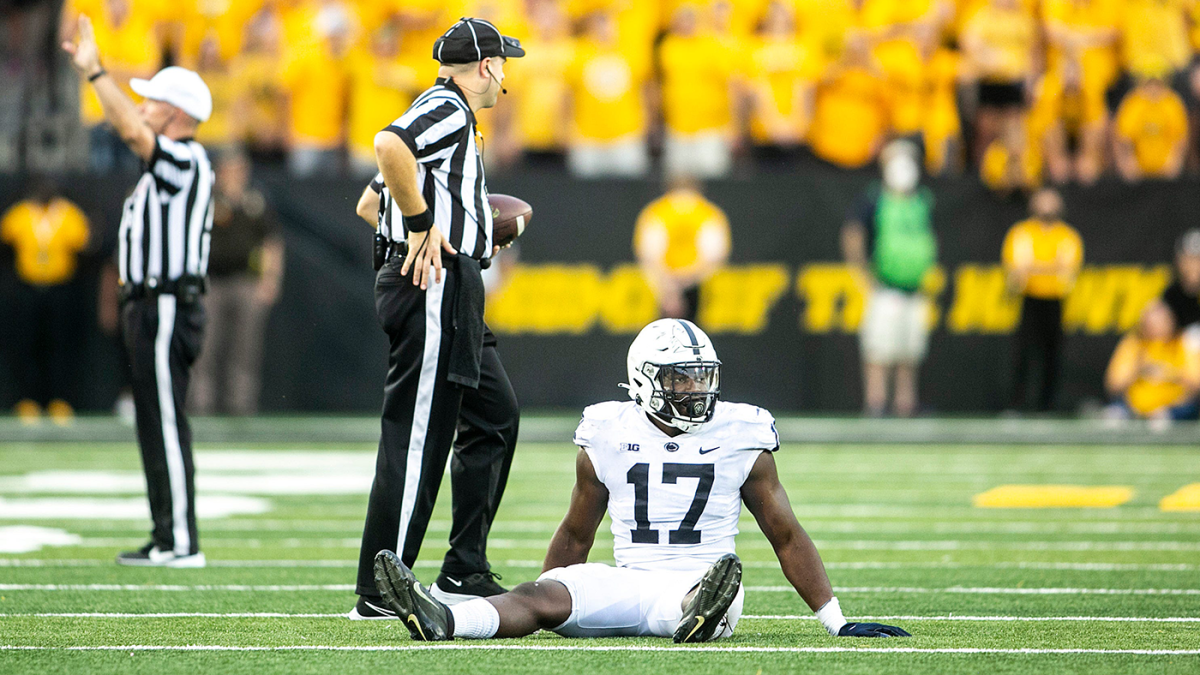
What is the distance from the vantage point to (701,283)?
45.2 ft

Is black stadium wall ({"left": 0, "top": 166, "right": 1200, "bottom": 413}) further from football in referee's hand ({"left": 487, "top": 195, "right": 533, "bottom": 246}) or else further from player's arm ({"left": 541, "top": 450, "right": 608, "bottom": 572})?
player's arm ({"left": 541, "top": 450, "right": 608, "bottom": 572})

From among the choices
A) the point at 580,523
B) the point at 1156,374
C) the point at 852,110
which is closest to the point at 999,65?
the point at 852,110

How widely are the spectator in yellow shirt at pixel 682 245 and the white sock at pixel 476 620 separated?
9.06m

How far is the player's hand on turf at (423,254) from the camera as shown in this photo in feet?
16.0

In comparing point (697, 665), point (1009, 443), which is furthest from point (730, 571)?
point (1009, 443)

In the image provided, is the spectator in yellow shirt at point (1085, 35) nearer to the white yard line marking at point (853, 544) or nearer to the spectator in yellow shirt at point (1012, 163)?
the spectator in yellow shirt at point (1012, 163)

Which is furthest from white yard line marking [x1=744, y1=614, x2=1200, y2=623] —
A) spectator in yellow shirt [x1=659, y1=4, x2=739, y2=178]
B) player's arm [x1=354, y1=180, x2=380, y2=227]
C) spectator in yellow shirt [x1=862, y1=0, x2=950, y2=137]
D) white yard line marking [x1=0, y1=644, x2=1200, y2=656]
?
spectator in yellow shirt [x1=862, y1=0, x2=950, y2=137]

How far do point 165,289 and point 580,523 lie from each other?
246 cm

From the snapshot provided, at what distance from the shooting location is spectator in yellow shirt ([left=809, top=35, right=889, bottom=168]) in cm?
1420

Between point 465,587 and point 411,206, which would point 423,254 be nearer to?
point 411,206

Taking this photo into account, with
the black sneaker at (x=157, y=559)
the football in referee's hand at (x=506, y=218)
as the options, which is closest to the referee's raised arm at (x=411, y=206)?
the football in referee's hand at (x=506, y=218)

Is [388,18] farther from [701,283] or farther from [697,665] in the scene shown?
[697,665]

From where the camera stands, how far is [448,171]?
5023mm

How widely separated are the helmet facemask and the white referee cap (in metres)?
2.70
